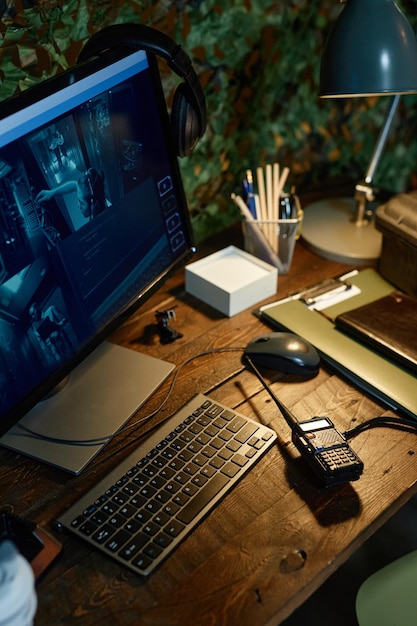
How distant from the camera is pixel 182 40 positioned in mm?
1261

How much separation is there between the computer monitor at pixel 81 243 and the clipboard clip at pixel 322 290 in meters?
0.27

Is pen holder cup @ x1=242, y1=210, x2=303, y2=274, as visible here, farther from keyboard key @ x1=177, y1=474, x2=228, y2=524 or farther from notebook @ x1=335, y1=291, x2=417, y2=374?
keyboard key @ x1=177, y1=474, x2=228, y2=524

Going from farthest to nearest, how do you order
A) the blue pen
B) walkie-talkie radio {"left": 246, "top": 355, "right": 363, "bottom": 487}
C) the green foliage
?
1. the blue pen
2. the green foliage
3. walkie-talkie radio {"left": 246, "top": 355, "right": 363, "bottom": 487}

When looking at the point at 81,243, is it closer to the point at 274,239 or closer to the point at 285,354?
the point at 285,354

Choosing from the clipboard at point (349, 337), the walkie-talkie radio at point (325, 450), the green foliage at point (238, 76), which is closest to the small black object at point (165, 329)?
the clipboard at point (349, 337)

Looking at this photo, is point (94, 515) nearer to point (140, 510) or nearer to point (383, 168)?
point (140, 510)

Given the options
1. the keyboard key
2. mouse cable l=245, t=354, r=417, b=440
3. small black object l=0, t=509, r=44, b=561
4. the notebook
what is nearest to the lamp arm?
the notebook

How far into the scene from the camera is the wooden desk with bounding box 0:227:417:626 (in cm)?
72

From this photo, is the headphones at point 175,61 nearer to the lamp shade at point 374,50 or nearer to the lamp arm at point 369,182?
the lamp shade at point 374,50

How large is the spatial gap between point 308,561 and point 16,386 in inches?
16.9

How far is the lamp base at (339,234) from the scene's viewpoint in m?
1.36

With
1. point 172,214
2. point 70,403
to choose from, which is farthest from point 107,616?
point 172,214

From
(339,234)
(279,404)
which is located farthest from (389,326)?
(339,234)

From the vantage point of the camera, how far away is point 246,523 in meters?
0.81
